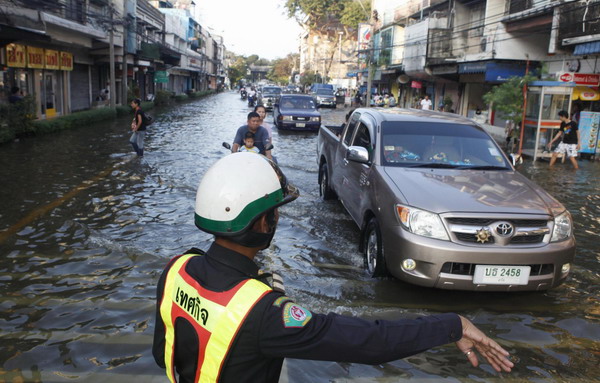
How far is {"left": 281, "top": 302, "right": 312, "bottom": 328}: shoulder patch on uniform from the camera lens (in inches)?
63.9

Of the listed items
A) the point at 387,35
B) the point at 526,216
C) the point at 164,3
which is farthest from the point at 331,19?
the point at 526,216

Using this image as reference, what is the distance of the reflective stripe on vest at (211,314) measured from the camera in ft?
5.41

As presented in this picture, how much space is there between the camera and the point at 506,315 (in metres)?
5.10

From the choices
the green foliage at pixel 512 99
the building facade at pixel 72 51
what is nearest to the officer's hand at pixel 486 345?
the building facade at pixel 72 51

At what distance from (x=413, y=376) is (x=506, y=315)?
1.59m

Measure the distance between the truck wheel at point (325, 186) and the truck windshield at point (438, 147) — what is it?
2773 mm

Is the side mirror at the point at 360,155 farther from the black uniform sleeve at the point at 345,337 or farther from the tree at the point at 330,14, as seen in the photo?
the tree at the point at 330,14

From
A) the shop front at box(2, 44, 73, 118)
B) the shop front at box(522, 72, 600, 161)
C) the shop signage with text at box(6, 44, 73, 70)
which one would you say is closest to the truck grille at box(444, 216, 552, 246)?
the shop front at box(522, 72, 600, 161)

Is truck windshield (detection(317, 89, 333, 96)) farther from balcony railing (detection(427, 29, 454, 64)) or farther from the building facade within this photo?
balcony railing (detection(427, 29, 454, 64))

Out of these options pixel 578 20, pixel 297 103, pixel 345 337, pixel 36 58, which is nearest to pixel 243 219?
pixel 345 337

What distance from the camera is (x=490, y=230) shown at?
4.91 meters

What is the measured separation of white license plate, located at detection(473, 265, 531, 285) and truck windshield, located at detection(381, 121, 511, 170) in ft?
5.30

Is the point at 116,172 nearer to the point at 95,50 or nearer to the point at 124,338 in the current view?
the point at 124,338

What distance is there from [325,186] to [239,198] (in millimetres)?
7814
